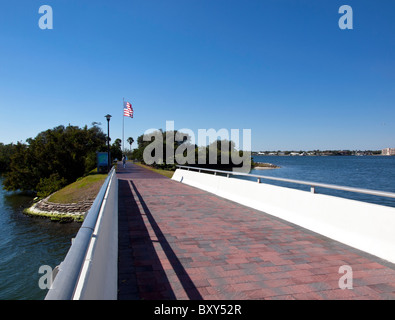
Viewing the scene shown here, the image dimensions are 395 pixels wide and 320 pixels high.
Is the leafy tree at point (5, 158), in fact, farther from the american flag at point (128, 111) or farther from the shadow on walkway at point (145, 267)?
the shadow on walkway at point (145, 267)

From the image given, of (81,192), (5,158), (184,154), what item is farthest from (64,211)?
(5,158)

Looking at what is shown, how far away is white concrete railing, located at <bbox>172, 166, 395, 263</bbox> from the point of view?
4.79 meters

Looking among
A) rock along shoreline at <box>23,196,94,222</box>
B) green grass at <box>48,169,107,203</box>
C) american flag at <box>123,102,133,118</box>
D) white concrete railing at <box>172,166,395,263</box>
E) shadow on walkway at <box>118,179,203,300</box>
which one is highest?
american flag at <box>123,102,133,118</box>

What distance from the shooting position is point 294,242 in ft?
19.0

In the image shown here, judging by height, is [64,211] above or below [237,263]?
below

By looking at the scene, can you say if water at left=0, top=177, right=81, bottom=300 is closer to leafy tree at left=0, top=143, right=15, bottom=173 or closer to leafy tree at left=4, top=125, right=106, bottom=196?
leafy tree at left=4, top=125, right=106, bottom=196

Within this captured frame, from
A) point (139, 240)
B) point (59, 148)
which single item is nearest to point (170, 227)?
point (139, 240)

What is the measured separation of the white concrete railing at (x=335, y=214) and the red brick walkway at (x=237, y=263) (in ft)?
0.77

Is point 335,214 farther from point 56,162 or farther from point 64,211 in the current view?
point 56,162

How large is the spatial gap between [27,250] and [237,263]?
1745 cm

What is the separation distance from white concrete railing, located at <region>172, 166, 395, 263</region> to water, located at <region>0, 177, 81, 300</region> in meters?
10.5

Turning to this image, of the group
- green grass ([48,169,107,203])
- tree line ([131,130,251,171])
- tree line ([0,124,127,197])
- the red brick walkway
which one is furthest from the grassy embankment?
tree line ([131,130,251,171])

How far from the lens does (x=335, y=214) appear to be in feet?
19.4
